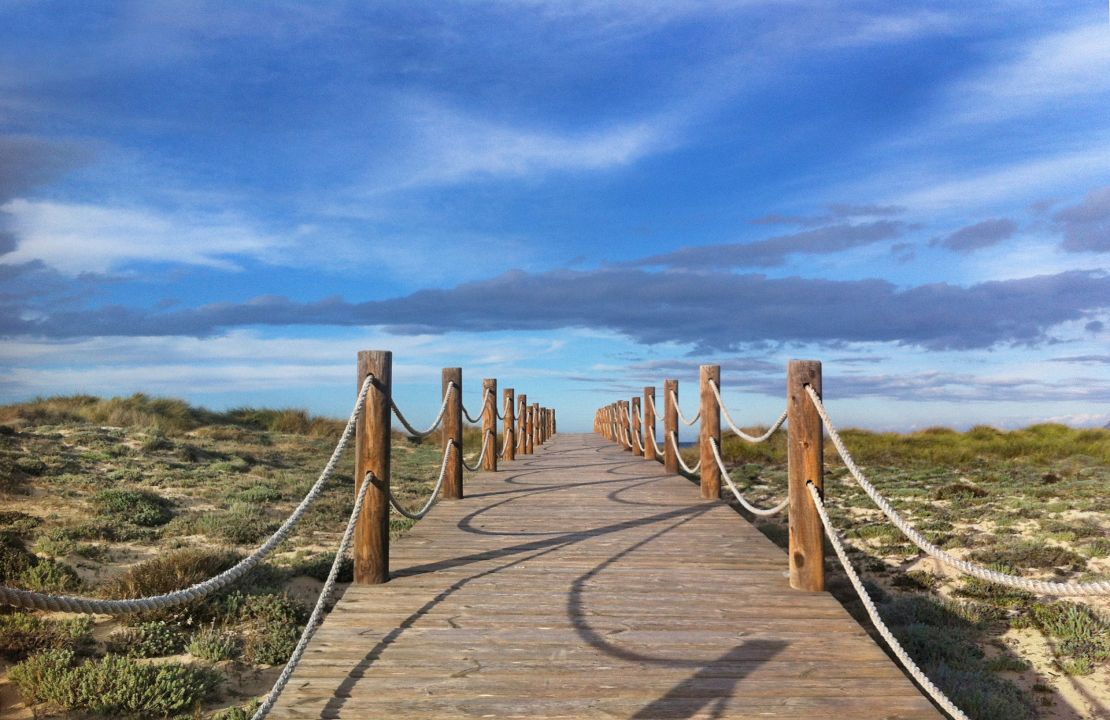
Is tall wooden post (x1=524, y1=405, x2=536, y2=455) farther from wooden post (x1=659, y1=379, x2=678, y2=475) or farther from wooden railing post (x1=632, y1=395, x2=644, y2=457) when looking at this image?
wooden post (x1=659, y1=379, x2=678, y2=475)

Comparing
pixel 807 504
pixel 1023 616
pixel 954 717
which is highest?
pixel 807 504

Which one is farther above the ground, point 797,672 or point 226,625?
point 797,672

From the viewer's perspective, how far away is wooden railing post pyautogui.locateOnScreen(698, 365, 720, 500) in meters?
8.54

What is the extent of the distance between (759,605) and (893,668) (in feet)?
3.23

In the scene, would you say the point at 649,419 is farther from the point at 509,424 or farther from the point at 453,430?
the point at 453,430

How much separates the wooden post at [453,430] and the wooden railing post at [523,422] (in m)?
8.01

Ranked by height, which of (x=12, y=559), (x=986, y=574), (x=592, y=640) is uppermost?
(x=986, y=574)

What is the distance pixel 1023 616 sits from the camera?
22.6 ft

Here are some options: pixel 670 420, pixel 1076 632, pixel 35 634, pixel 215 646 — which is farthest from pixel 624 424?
pixel 35 634

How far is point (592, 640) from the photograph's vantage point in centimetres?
401

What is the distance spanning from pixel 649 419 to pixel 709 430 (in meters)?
5.79

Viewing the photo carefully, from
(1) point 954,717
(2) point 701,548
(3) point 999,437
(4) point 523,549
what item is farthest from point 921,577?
(3) point 999,437

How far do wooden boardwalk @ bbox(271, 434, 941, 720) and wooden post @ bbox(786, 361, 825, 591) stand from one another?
0.53 ft

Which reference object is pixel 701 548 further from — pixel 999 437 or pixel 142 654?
pixel 999 437
